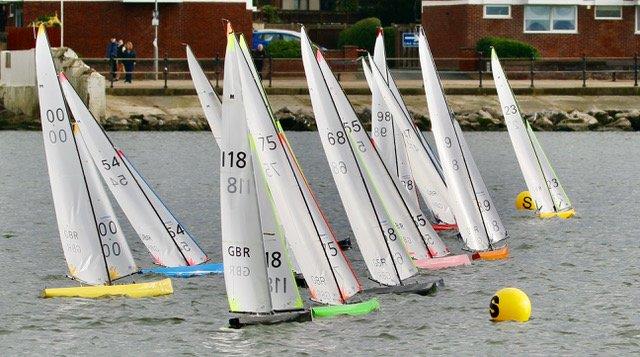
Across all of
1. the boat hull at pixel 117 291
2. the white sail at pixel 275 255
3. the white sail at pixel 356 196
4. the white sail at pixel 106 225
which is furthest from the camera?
the white sail at pixel 106 225

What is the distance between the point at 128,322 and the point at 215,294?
2528 millimetres

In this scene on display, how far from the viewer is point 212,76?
63.3 metres

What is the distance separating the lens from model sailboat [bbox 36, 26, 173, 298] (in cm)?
2416

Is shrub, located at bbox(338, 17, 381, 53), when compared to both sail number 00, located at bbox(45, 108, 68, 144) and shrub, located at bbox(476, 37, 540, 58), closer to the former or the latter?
shrub, located at bbox(476, 37, 540, 58)

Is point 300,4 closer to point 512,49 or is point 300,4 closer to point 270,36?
point 270,36

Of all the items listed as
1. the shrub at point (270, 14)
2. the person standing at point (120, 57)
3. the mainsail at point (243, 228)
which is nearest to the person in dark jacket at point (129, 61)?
the person standing at point (120, 57)

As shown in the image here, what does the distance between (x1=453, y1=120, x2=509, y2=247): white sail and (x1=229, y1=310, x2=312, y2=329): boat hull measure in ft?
26.5

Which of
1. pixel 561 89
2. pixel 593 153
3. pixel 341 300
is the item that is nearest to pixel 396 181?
pixel 341 300

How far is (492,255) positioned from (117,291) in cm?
801

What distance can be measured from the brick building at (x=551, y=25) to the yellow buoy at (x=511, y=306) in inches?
1882

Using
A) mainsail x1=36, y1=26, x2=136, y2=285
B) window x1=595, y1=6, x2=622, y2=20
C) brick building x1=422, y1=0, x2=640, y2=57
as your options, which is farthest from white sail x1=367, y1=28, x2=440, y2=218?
window x1=595, y1=6, x2=622, y2=20

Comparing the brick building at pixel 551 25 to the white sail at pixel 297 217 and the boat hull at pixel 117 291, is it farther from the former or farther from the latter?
the white sail at pixel 297 217

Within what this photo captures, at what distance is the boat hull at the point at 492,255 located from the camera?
30.5 m

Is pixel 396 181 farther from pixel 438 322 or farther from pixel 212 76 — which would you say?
pixel 212 76
